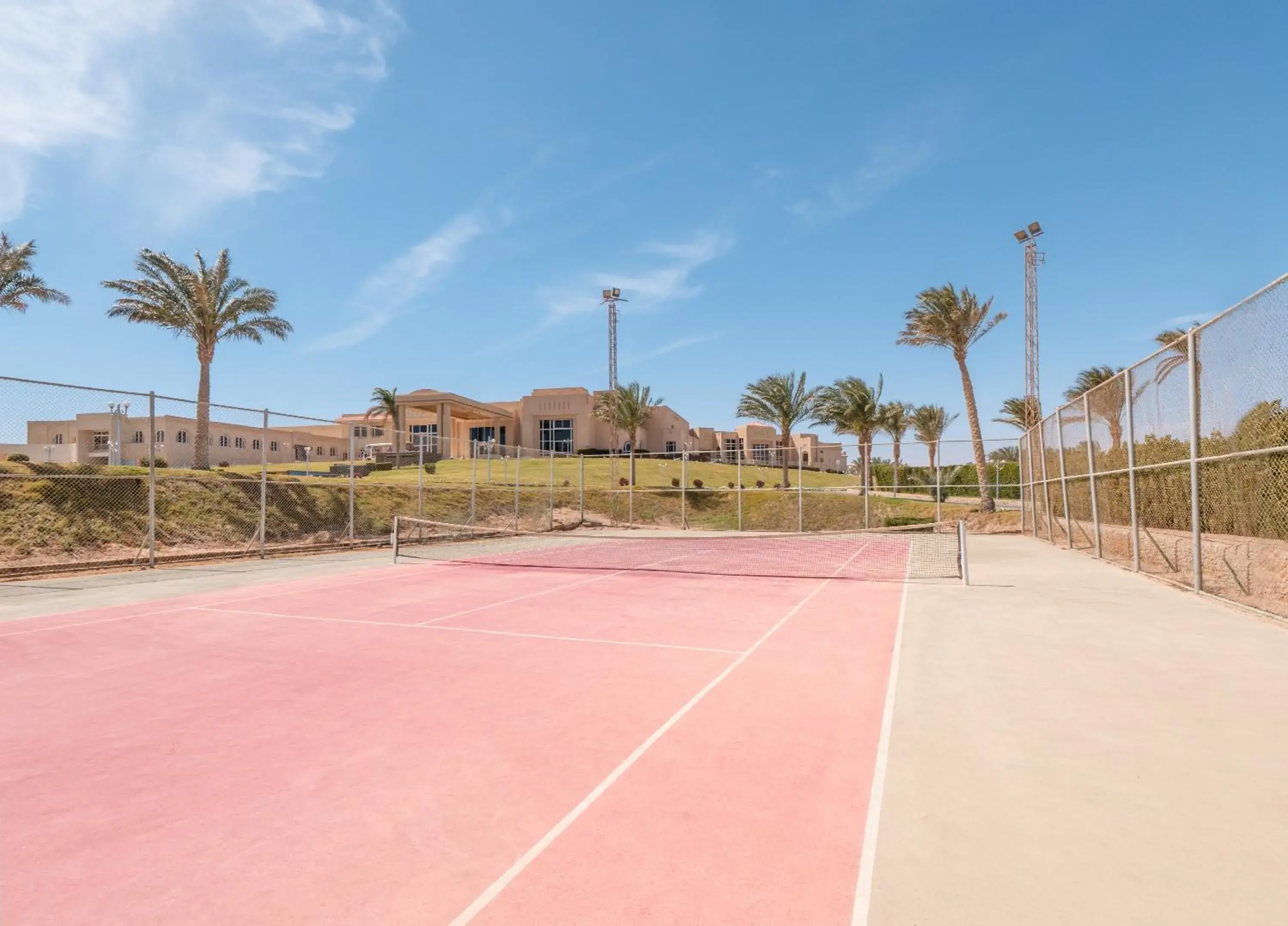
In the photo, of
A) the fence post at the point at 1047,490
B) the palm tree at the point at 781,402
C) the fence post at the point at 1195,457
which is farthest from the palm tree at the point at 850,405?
the fence post at the point at 1195,457

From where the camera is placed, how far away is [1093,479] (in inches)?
569

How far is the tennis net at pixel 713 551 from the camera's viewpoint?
49.3 feet

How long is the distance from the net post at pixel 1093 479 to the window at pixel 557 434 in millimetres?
51129

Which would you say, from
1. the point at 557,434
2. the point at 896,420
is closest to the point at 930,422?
the point at 896,420

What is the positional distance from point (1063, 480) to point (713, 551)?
30.3ft

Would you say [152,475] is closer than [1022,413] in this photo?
Yes

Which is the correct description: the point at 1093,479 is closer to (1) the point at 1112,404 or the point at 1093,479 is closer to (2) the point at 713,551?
(1) the point at 1112,404

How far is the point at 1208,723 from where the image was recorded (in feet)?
15.4

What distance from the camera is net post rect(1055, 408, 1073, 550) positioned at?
17.2 m

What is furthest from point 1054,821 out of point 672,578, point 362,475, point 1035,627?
point 362,475

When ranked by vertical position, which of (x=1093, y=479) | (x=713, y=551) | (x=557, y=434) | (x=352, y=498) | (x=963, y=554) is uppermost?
(x=557, y=434)

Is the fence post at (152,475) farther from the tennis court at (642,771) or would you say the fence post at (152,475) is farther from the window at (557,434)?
the window at (557,434)

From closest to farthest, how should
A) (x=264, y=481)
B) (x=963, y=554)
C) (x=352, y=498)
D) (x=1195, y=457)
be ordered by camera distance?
(x=1195, y=457) < (x=963, y=554) < (x=264, y=481) < (x=352, y=498)

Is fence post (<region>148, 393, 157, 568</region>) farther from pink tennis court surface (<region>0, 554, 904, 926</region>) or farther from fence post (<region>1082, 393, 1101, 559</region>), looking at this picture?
fence post (<region>1082, 393, 1101, 559</region>)
